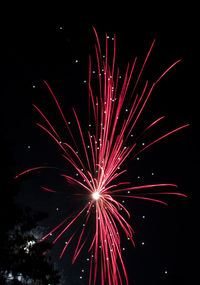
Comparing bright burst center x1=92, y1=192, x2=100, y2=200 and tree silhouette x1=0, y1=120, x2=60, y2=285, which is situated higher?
bright burst center x1=92, y1=192, x2=100, y2=200

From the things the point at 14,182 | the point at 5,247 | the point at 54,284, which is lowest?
the point at 54,284

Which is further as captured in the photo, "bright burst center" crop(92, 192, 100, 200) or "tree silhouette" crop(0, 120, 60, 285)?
"bright burst center" crop(92, 192, 100, 200)

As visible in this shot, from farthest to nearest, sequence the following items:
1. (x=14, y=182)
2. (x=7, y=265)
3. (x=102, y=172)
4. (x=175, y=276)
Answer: (x=102, y=172), (x=175, y=276), (x=14, y=182), (x=7, y=265)

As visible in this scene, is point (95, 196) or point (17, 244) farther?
point (95, 196)

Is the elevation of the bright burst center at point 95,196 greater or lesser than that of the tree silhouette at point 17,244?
greater

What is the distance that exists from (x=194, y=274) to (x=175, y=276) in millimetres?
18004

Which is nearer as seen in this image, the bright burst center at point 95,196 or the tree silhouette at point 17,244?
the tree silhouette at point 17,244

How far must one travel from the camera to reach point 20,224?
24.1 ft

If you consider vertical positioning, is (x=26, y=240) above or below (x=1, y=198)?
below

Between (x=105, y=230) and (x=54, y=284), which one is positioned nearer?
(x=54, y=284)

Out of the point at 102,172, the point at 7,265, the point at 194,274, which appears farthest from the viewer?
the point at 194,274

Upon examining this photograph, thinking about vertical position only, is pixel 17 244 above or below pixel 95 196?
below

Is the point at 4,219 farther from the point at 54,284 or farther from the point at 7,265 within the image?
the point at 54,284

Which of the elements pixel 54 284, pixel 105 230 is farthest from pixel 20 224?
pixel 105 230
